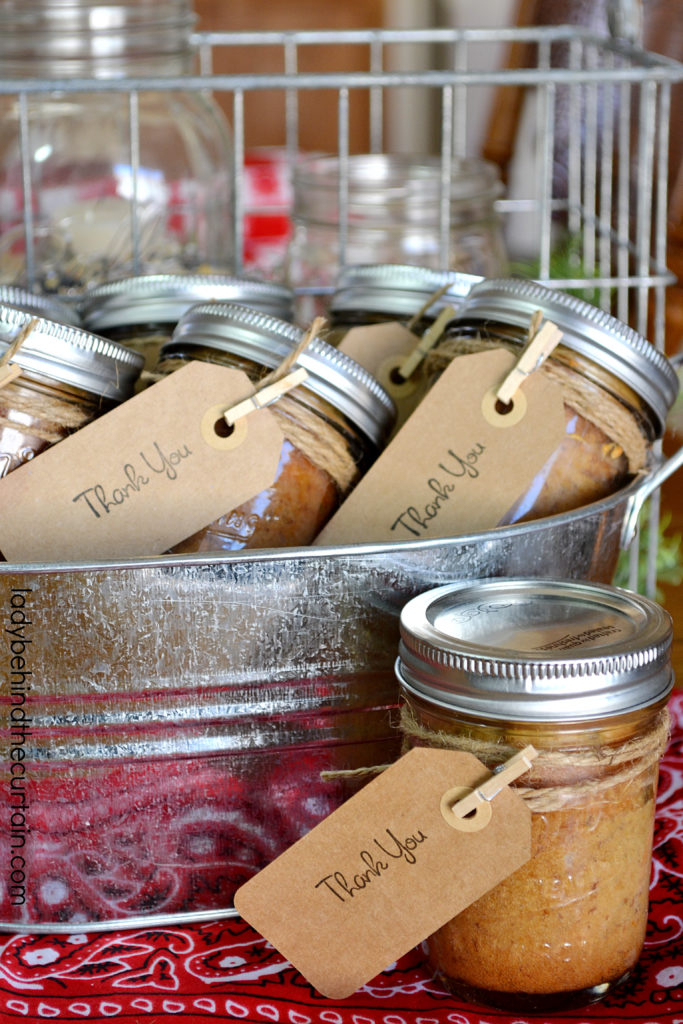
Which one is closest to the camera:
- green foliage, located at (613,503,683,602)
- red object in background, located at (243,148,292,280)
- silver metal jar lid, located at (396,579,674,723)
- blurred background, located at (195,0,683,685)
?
silver metal jar lid, located at (396,579,674,723)

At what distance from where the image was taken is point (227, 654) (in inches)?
17.2

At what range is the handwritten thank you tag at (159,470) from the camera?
1.48ft

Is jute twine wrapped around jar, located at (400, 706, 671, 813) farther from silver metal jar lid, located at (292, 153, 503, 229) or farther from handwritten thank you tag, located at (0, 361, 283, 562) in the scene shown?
silver metal jar lid, located at (292, 153, 503, 229)

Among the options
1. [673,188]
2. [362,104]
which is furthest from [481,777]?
[362,104]

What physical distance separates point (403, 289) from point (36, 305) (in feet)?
0.57

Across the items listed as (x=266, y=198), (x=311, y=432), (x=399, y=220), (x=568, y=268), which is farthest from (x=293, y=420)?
(x=266, y=198)

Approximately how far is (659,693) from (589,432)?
0.13m

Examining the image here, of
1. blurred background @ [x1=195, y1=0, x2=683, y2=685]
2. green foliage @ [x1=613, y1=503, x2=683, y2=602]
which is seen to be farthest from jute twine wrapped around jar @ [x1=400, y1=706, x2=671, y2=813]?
blurred background @ [x1=195, y1=0, x2=683, y2=685]

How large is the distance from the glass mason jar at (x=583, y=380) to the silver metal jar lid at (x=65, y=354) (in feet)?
0.47

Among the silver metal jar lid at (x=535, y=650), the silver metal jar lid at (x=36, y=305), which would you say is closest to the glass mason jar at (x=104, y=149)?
the silver metal jar lid at (x=36, y=305)

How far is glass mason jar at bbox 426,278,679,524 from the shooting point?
473mm

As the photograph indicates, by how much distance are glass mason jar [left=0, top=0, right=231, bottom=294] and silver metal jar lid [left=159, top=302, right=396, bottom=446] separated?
32 cm

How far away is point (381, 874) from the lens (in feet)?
1.32

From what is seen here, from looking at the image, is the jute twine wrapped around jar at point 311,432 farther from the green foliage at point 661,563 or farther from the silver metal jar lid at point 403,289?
the green foliage at point 661,563
